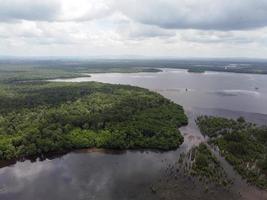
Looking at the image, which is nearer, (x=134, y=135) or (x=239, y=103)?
(x=134, y=135)

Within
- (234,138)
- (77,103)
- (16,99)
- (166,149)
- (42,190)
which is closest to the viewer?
(42,190)

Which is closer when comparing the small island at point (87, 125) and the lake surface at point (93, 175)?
the lake surface at point (93, 175)

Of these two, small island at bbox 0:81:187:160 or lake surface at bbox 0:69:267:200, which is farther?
small island at bbox 0:81:187:160

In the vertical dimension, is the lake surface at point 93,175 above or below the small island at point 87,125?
below

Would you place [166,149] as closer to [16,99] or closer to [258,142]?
[258,142]

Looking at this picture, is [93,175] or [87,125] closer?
[93,175]

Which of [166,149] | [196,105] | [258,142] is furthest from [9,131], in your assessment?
[196,105]

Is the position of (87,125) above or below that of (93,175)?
above

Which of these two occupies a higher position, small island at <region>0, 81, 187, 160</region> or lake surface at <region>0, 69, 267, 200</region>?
small island at <region>0, 81, 187, 160</region>
